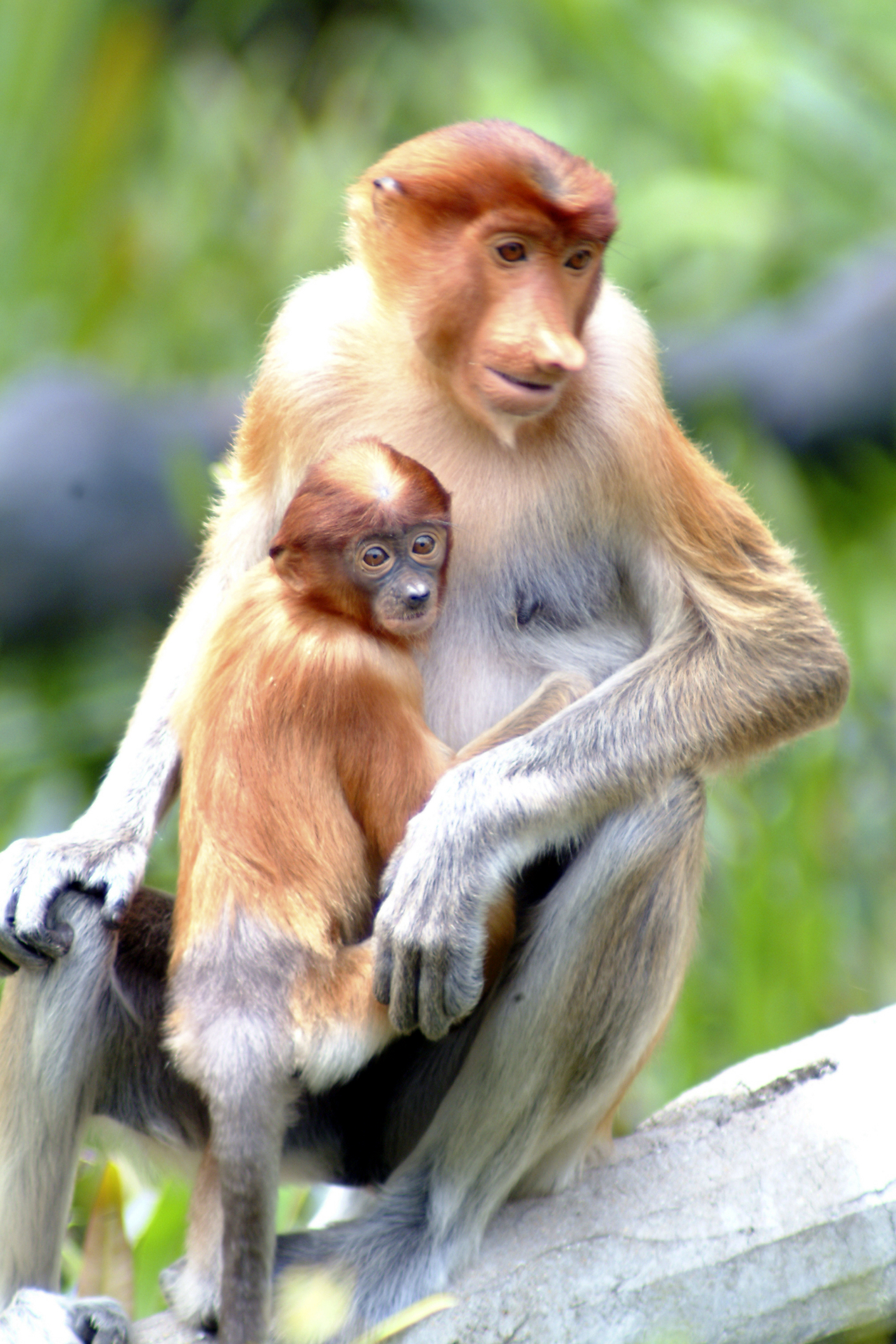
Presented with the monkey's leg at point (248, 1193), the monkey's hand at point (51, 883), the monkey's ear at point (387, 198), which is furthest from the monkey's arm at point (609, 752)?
the monkey's ear at point (387, 198)

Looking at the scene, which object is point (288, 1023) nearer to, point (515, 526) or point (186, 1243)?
point (186, 1243)

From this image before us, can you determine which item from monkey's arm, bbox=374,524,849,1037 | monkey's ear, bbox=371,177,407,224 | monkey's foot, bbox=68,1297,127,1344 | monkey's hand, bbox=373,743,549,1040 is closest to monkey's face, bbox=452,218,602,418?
monkey's ear, bbox=371,177,407,224

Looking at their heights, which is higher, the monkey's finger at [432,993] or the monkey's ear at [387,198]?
the monkey's ear at [387,198]

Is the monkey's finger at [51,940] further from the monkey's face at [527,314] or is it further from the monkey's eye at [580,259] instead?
the monkey's eye at [580,259]

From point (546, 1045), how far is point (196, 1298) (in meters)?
0.63

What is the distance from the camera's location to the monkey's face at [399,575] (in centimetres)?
240

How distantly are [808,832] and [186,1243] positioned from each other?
8.52 feet

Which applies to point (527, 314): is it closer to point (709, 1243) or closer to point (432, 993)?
point (432, 993)

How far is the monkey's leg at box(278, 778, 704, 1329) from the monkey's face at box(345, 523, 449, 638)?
0.45m

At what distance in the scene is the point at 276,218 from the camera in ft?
22.1

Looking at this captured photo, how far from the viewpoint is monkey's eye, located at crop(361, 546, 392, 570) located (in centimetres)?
239

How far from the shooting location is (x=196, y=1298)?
244 cm

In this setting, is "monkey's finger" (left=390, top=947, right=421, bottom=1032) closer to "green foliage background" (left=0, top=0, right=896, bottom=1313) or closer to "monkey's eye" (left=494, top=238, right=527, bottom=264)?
"monkey's eye" (left=494, top=238, right=527, bottom=264)

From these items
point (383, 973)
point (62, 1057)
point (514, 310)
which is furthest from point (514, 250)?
A: point (62, 1057)
